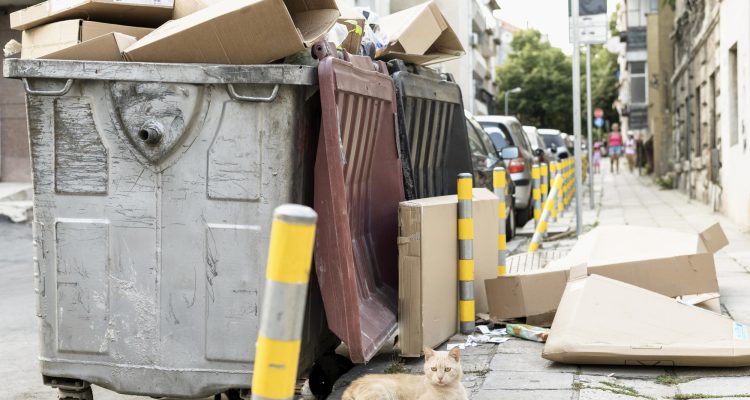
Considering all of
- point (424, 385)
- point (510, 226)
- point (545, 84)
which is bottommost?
point (424, 385)

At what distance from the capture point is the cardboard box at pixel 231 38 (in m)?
4.65

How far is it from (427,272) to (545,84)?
82084 millimetres

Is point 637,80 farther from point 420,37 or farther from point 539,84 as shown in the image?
point 420,37

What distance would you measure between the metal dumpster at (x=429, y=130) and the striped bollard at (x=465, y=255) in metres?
0.30

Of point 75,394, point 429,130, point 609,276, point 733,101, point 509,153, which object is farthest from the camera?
point 733,101

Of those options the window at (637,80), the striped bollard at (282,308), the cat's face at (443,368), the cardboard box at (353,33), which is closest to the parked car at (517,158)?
the cardboard box at (353,33)

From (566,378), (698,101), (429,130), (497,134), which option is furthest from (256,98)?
(698,101)

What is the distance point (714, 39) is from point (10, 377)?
56.0ft

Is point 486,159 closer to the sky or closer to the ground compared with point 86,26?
closer to the ground

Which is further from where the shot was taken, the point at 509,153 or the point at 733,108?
the point at 733,108

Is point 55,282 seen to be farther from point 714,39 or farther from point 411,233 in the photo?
point 714,39

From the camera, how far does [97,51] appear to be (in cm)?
482

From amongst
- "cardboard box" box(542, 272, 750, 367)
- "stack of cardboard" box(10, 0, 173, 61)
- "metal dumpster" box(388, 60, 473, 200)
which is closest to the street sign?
"metal dumpster" box(388, 60, 473, 200)

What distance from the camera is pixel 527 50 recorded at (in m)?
89.4
